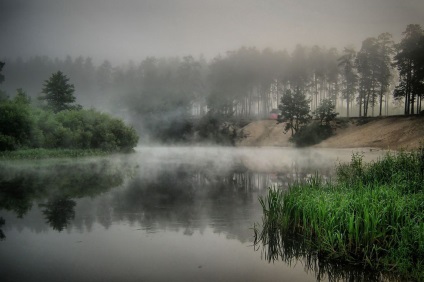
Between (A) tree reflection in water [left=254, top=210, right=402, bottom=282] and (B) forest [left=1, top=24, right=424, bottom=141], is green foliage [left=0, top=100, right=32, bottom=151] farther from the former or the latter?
(B) forest [left=1, top=24, right=424, bottom=141]

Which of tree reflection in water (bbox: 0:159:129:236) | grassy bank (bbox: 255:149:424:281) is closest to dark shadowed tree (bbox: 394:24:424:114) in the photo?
tree reflection in water (bbox: 0:159:129:236)

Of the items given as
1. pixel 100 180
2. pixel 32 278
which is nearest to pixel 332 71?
pixel 100 180

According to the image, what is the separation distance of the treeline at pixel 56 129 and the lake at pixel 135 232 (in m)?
23.1

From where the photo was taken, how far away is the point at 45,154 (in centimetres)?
4875

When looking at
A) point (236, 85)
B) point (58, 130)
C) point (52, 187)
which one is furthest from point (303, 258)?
point (236, 85)

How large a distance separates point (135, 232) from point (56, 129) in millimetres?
43559

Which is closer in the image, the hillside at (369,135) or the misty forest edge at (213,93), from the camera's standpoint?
the hillside at (369,135)

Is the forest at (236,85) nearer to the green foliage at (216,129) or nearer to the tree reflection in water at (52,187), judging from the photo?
the green foliage at (216,129)

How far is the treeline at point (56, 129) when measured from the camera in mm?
48500

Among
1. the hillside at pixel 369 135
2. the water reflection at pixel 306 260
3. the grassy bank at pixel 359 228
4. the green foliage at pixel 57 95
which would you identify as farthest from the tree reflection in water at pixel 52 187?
the green foliage at pixel 57 95

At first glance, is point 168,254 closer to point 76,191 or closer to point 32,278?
point 32,278

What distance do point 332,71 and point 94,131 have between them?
6351 centimetres

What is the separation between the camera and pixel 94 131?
5934 cm

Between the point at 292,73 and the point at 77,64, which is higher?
the point at 77,64
